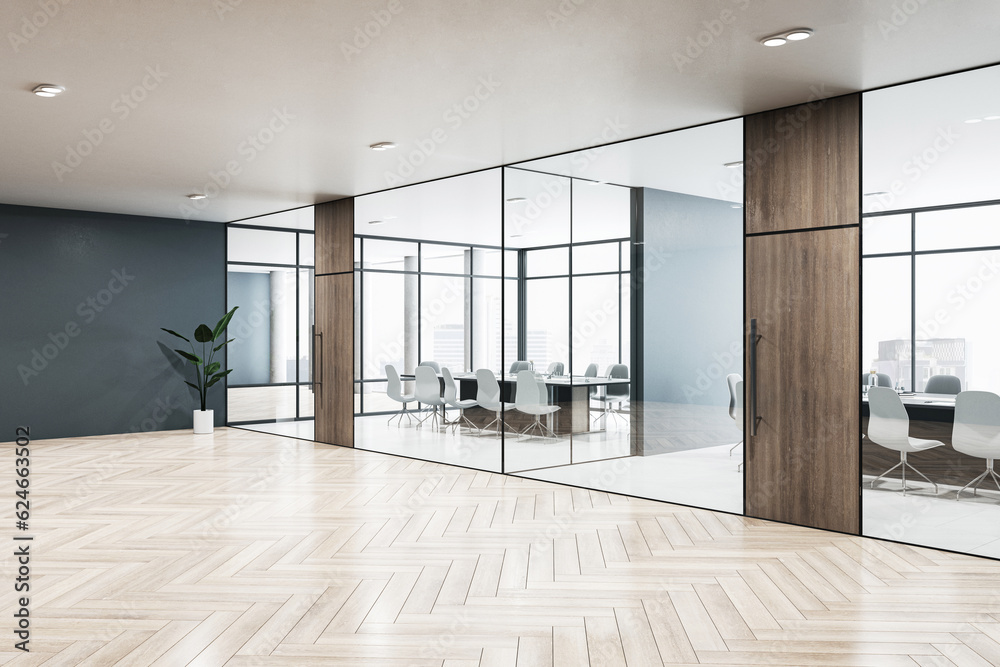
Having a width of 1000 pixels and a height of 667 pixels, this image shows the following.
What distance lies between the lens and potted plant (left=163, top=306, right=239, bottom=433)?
9047mm

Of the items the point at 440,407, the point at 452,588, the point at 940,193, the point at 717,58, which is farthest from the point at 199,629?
the point at 940,193

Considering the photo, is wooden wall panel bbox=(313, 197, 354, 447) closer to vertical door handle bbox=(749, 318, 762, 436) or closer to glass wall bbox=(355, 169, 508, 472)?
glass wall bbox=(355, 169, 508, 472)

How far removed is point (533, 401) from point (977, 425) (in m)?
3.38

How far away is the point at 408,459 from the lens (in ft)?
23.1

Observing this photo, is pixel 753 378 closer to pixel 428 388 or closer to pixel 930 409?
pixel 930 409

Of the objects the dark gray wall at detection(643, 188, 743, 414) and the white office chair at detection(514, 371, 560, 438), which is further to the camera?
the dark gray wall at detection(643, 188, 743, 414)

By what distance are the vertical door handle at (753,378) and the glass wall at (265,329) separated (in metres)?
6.16

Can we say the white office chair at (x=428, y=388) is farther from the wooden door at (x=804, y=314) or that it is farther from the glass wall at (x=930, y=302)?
the wooden door at (x=804, y=314)

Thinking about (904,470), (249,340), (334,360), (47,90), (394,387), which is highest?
(47,90)

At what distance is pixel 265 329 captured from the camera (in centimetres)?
1088

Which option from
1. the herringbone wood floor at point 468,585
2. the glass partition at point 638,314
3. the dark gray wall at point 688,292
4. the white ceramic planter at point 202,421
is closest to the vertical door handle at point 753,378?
the herringbone wood floor at point 468,585

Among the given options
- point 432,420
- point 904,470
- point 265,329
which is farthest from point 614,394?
point 265,329

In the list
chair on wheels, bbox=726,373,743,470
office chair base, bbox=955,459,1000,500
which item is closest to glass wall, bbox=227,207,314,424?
chair on wheels, bbox=726,373,743,470

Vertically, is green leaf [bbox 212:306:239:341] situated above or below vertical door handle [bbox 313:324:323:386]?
above
